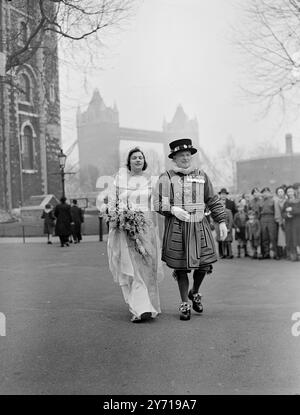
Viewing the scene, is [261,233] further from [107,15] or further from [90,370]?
[90,370]

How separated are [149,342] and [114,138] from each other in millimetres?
4742

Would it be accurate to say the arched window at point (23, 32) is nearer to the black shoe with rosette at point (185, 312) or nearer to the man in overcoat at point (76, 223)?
the man in overcoat at point (76, 223)

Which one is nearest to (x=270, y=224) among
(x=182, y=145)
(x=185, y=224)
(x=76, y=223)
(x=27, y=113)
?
(x=185, y=224)

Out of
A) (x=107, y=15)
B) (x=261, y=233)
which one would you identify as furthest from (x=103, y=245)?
(x=107, y=15)

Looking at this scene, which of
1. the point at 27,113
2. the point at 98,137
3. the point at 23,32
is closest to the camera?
the point at 98,137

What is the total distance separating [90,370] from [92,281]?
4.14 meters

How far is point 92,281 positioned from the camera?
7.46m

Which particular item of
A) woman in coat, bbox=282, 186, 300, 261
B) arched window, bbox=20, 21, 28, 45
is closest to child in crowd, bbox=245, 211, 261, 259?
woman in coat, bbox=282, 186, 300, 261

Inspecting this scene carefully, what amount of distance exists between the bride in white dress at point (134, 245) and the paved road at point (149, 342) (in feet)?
0.93

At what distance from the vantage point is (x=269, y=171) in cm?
4606

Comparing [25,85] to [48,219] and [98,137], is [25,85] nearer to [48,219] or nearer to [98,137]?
[48,219]

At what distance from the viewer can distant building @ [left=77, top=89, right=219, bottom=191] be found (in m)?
5.76

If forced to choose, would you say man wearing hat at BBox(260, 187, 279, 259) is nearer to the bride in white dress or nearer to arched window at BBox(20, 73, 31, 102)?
the bride in white dress

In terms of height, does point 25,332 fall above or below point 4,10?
below
